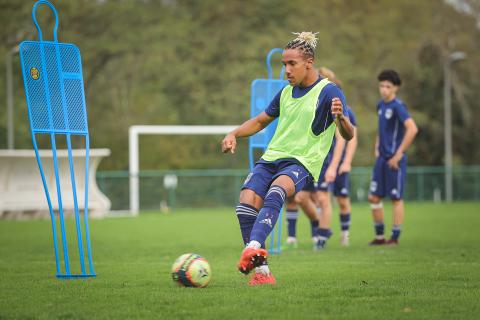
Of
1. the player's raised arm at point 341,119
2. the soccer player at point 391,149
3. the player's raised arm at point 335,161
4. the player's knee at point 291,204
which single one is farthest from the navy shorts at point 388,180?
the player's raised arm at point 341,119

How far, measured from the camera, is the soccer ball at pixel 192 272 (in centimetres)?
732

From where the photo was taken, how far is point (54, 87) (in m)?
8.09

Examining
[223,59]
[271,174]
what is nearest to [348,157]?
[271,174]

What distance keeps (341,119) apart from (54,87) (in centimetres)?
277

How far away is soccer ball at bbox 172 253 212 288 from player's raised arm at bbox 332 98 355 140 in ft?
5.51

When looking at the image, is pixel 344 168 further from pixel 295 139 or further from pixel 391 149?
pixel 295 139

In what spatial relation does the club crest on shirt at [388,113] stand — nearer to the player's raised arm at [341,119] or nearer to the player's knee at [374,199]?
the player's knee at [374,199]

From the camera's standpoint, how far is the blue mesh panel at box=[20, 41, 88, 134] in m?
7.97

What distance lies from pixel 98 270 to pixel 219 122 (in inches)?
1414

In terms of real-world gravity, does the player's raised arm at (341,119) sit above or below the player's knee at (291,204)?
above

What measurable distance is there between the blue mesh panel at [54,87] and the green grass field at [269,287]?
58.9 inches

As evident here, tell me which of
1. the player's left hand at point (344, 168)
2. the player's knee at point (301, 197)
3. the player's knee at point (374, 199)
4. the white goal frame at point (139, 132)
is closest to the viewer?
the player's knee at point (301, 197)

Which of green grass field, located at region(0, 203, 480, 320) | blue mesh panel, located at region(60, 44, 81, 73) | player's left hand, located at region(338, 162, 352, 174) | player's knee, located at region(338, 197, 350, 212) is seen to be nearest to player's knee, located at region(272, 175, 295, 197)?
green grass field, located at region(0, 203, 480, 320)

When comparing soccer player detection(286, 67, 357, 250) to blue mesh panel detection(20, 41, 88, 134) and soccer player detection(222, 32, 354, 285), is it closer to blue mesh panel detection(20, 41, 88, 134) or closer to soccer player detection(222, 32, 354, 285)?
soccer player detection(222, 32, 354, 285)
